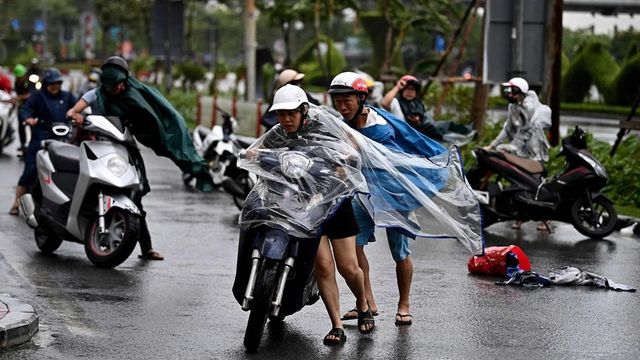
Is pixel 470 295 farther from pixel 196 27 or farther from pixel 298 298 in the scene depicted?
pixel 196 27

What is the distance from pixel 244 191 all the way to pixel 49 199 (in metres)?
5.29

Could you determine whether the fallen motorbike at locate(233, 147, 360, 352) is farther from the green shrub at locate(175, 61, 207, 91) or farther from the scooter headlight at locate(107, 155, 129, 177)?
the green shrub at locate(175, 61, 207, 91)

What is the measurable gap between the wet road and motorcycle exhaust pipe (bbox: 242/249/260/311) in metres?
0.30

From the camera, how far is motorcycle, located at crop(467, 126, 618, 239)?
1482 centimetres

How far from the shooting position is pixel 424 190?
9242 millimetres

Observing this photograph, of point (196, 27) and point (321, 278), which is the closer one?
point (321, 278)

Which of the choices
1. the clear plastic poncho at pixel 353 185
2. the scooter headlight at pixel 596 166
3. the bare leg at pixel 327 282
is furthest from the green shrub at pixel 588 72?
the bare leg at pixel 327 282

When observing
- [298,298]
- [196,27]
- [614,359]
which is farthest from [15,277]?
[196,27]

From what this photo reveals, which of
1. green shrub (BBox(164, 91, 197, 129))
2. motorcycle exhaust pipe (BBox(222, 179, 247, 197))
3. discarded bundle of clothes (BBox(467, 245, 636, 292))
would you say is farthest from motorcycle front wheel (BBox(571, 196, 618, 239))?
green shrub (BBox(164, 91, 197, 129))

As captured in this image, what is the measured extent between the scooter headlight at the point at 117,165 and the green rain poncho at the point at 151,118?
19.2 inches

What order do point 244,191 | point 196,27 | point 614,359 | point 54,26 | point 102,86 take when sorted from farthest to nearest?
point 54,26
point 196,27
point 244,191
point 102,86
point 614,359

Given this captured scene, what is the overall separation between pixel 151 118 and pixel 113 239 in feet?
3.91

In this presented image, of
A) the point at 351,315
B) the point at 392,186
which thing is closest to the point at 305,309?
the point at 351,315

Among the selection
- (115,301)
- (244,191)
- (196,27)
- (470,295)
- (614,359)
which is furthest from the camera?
(196,27)
